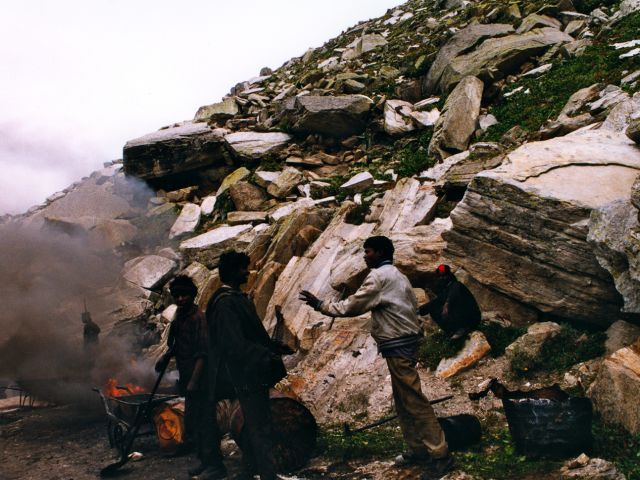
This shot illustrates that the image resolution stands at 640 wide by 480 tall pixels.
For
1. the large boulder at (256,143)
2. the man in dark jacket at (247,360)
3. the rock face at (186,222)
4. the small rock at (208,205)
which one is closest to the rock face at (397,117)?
the large boulder at (256,143)

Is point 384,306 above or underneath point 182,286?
underneath

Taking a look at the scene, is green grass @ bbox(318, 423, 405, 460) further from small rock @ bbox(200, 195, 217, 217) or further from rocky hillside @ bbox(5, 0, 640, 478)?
small rock @ bbox(200, 195, 217, 217)

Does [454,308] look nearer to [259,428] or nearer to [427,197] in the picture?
[259,428]

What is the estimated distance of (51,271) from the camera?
54.7 ft

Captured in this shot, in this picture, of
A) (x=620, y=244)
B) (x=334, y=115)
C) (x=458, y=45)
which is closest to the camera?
(x=620, y=244)

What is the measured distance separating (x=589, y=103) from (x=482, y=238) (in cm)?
660

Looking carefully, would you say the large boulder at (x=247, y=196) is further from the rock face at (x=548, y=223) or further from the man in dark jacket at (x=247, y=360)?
the man in dark jacket at (x=247, y=360)

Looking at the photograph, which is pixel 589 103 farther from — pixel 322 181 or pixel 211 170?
pixel 211 170

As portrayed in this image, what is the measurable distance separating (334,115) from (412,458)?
52.1ft

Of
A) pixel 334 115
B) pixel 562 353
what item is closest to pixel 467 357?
pixel 562 353

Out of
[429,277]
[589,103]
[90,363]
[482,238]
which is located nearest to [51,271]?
[90,363]

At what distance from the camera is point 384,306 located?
5062 mm

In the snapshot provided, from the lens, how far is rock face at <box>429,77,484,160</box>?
48.3ft

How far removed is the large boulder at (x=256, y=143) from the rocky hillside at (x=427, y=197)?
0.10 metres
